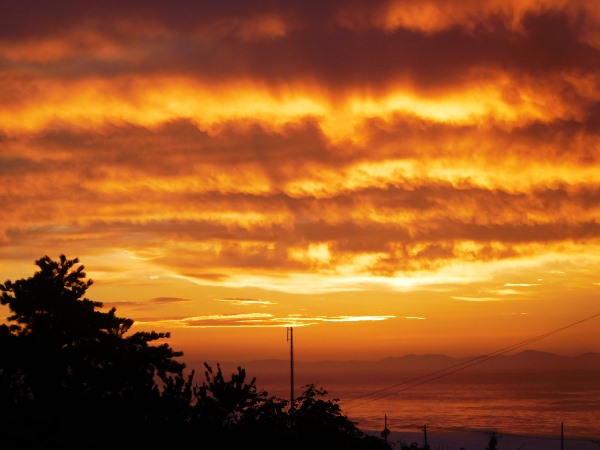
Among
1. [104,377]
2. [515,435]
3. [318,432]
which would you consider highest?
[104,377]

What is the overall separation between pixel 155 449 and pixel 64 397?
2.59 meters

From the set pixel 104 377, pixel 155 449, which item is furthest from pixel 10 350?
pixel 155 449

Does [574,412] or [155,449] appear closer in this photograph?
[155,449]

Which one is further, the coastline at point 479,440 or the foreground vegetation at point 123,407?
the coastline at point 479,440

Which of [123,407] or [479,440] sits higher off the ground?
[123,407]

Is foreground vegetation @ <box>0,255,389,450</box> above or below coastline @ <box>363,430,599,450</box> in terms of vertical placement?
above

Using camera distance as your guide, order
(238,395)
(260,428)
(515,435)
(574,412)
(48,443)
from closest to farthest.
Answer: (48,443)
(238,395)
(260,428)
(515,435)
(574,412)

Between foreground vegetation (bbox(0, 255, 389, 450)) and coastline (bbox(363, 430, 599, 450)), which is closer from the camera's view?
foreground vegetation (bbox(0, 255, 389, 450))

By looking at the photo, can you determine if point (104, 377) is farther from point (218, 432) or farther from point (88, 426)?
point (218, 432)

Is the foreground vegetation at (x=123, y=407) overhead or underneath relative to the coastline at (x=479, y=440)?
overhead

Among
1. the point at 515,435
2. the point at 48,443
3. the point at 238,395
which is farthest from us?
the point at 515,435

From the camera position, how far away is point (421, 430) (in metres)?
152

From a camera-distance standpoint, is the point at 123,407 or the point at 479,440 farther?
the point at 479,440

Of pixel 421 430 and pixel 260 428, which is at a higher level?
pixel 260 428
